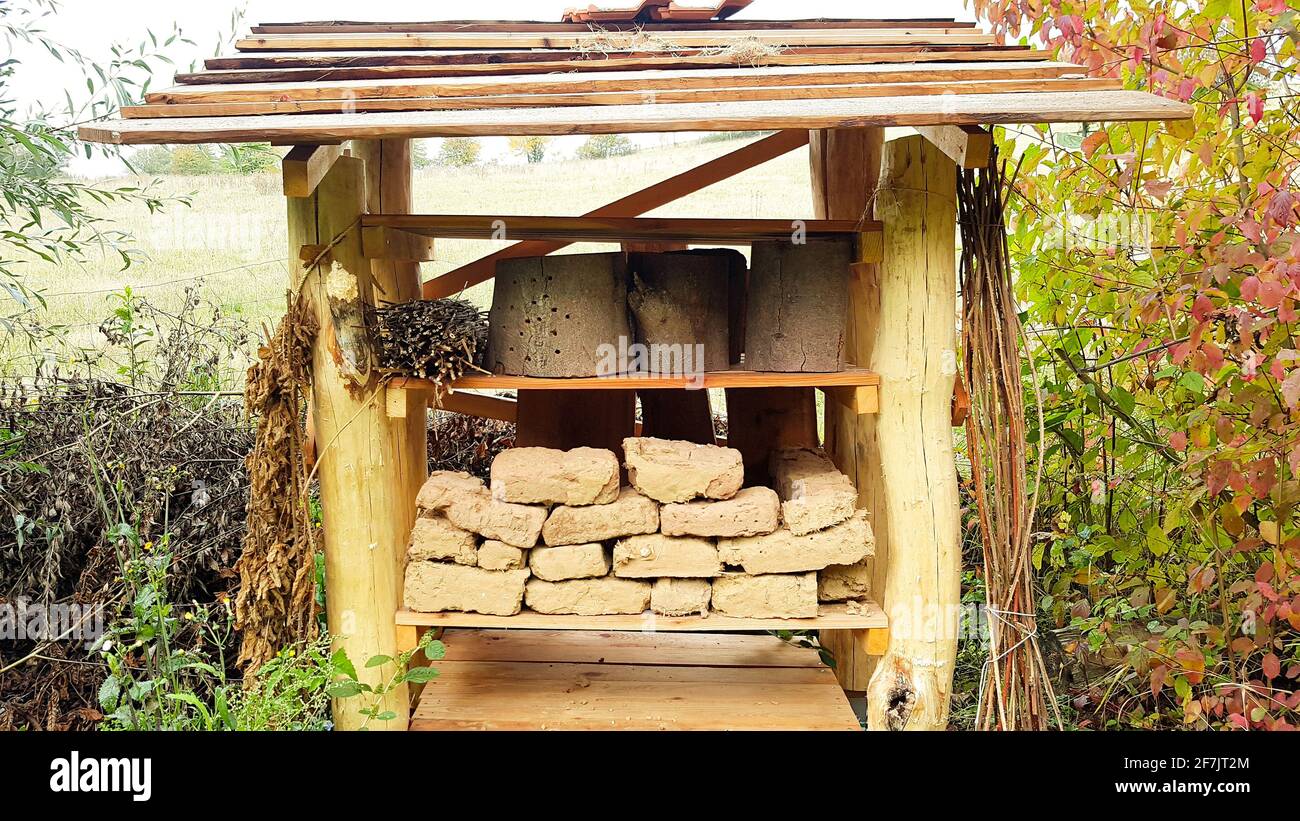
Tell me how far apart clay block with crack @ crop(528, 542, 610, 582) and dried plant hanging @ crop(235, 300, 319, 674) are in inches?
33.3

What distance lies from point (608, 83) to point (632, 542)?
5.26 feet

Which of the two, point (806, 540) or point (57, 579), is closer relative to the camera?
point (806, 540)

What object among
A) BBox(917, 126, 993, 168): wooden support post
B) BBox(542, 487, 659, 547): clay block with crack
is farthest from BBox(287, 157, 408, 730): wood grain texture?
BBox(917, 126, 993, 168): wooden support post

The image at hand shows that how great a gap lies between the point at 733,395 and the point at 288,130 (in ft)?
7.87

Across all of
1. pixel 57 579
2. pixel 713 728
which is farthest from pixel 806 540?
pixel 57 579

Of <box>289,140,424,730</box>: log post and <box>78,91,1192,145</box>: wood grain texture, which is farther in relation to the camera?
<box>289,140,424,730</box>: log post

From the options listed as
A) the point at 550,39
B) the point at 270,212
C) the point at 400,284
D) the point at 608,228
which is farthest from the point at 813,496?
the point at 270,212

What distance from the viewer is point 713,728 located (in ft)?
12.6

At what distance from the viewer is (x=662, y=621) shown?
365 centimetres

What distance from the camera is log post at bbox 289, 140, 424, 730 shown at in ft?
11.9

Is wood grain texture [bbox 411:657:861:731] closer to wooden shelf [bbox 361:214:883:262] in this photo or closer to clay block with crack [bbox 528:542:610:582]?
clay block with crack [bbox 528:542:610:582]

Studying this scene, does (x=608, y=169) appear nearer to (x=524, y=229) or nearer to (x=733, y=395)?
(x=733, y=395)

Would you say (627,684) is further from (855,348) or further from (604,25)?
(604,25)

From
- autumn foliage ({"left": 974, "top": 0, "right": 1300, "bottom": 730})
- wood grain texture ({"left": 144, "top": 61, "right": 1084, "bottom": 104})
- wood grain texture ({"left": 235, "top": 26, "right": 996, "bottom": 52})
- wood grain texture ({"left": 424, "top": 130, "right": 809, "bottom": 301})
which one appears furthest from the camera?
wood grain texture ({"left": 424, "top": 130, "right": 809, "bottom": 301})
